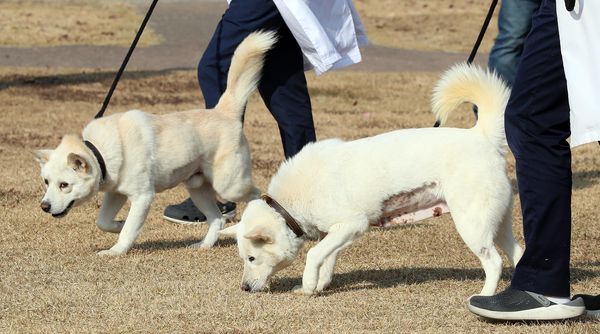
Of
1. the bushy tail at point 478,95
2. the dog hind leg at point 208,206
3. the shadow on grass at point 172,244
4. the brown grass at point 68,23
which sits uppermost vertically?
the bushy tail at point 478,95

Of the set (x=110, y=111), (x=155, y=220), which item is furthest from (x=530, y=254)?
(x=110, y=111)

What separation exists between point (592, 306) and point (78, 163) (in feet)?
8.08

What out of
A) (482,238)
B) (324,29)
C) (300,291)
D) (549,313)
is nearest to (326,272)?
(300,291)

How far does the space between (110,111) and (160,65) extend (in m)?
4.47

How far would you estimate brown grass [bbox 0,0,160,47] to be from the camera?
17.2 metres

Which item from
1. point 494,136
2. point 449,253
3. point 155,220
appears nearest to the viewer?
point 494,136

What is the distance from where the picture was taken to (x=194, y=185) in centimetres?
574

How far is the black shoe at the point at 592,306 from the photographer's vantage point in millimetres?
4086

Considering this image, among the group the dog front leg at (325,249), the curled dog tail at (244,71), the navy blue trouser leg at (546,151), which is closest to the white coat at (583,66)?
the navy blue trouser leg at (546,151)

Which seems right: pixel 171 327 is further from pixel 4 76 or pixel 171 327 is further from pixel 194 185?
pixel 4 76

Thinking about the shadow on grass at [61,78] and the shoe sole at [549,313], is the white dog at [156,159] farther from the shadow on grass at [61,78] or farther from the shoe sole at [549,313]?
the shadow on grass at [61,78]

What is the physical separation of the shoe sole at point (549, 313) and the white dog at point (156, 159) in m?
2.04

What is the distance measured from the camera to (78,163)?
5215 millimetres

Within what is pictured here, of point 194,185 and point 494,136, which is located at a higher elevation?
point 494,136
